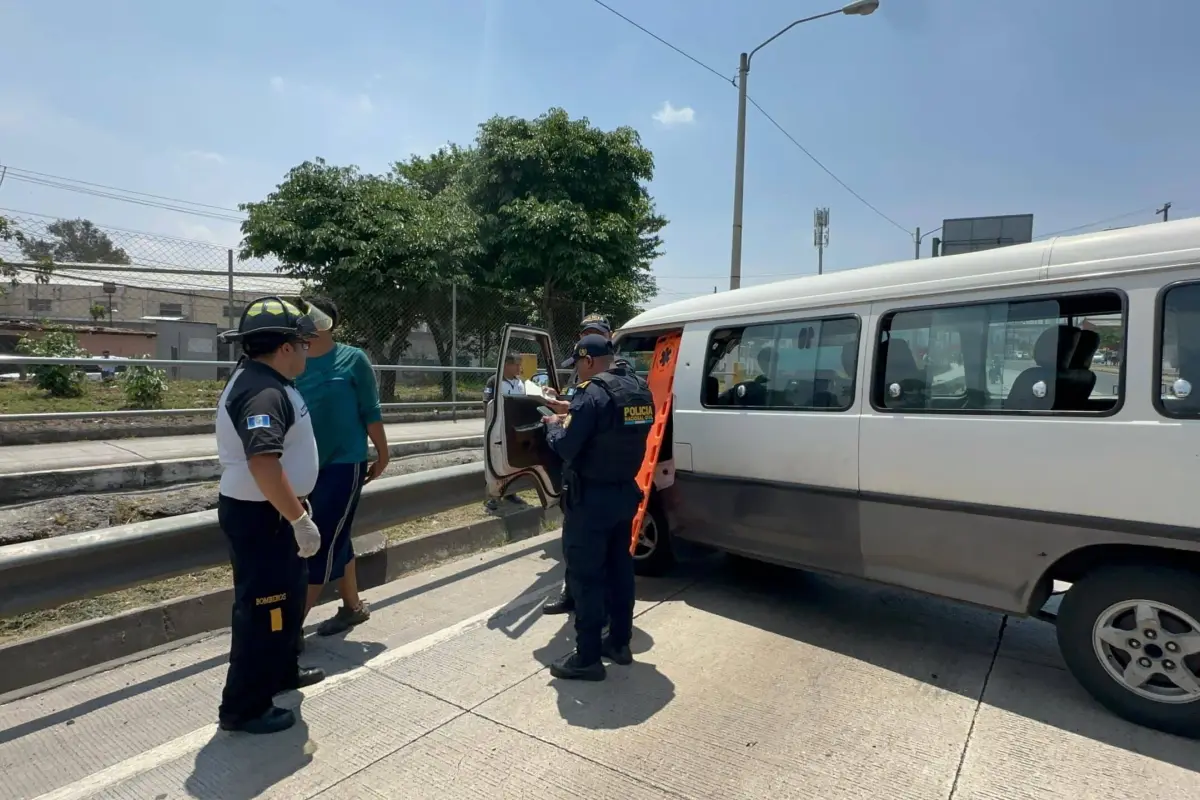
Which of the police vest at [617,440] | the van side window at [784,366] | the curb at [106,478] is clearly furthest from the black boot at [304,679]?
the curb at [106,478]

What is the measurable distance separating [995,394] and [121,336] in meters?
19.7

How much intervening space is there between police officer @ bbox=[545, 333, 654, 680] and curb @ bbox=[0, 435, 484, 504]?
4711mm

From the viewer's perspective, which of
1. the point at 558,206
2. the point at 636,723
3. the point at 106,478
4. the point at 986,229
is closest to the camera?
the point at 636,723

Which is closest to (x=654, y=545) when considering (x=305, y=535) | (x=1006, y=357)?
(x=1006, y=357)

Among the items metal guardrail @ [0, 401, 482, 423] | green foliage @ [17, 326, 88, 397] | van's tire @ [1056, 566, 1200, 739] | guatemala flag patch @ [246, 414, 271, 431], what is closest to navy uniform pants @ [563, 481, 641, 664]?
guatemala flag patch @ [246, 414, 271, 431]

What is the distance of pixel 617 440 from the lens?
11.5ft

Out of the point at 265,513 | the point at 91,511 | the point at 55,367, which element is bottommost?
the point at 91,511

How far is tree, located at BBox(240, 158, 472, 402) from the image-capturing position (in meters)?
13.0

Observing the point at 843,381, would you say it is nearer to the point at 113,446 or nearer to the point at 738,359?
the point at 738,359

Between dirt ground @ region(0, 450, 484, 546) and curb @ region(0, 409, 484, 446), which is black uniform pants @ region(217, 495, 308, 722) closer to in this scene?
dirt ground @ region(0, 450, 484, 546)

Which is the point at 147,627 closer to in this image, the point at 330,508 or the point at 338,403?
the point at 330,508

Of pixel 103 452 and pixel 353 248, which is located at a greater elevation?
pixel 353 248

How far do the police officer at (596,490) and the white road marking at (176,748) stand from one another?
879 millimetres

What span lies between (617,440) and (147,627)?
274cm
